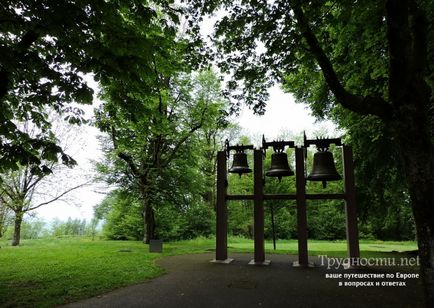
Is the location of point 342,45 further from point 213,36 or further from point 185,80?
point 185,80

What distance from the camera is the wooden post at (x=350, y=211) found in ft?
27.3

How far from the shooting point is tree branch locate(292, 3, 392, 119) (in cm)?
470

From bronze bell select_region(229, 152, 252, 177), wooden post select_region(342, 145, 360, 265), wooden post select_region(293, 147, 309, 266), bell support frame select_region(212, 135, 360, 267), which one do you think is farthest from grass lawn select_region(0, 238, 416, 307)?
wooden post select_region(342, 145, 360, 265)

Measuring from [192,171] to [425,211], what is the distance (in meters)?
15.9

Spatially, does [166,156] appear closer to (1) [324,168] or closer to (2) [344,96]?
(1) [324,168]

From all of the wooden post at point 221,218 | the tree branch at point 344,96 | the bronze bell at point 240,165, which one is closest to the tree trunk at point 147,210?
the wooden post at point 221,218

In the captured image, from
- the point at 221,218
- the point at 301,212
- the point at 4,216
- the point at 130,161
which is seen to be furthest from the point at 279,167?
the point at 4,216

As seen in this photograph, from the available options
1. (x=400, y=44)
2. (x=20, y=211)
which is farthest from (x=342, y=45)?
(x=20, y=211)

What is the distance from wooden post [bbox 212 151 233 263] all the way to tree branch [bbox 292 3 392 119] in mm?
5225

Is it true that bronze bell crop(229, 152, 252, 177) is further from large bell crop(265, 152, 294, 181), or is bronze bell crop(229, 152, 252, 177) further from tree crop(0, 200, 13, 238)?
tree crop(0, 200, 13, 238)

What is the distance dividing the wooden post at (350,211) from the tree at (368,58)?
249 cm

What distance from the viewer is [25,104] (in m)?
6.43

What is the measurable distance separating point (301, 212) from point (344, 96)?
4.85 metres

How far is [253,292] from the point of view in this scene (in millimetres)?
5680
